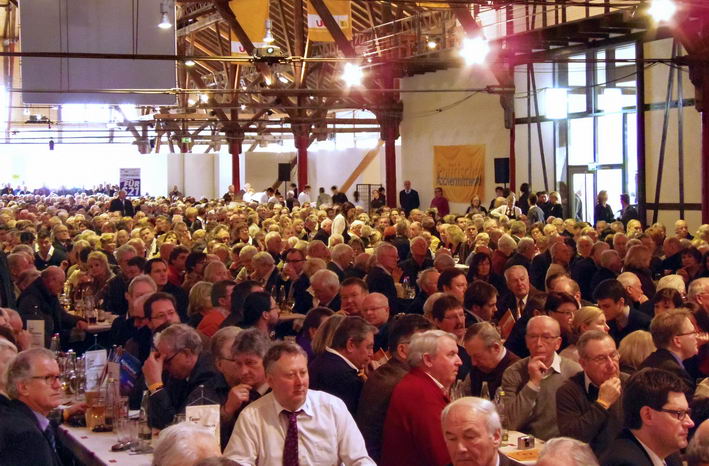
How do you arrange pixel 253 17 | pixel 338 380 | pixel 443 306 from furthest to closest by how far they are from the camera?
pixel 253 17 → pixel 443 306 → pixel 338 380

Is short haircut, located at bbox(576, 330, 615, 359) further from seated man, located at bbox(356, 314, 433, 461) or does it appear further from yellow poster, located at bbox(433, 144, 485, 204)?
yellow poster, located at bbox(433, 144, 485, 204)

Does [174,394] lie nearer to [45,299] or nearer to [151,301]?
[151,301]

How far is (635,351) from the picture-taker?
6285mm

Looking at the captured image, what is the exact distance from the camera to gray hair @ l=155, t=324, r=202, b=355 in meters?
5.93

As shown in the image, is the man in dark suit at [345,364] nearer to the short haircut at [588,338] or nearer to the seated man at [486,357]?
the seated man at [486,357]

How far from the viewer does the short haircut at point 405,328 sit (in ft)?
18.9

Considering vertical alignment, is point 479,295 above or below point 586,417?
above

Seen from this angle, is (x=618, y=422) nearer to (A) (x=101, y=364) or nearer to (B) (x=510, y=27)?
(A) (x=101, y=364)

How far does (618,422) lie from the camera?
213 inches

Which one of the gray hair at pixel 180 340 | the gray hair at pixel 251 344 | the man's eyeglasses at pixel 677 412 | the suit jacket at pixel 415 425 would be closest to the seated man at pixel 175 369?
the gray hair at pixel 180 340

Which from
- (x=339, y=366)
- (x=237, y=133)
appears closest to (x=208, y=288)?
(x=339, y=366)

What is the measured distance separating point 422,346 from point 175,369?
1473 mm

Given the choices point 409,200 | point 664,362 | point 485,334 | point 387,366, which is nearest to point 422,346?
point 387,366

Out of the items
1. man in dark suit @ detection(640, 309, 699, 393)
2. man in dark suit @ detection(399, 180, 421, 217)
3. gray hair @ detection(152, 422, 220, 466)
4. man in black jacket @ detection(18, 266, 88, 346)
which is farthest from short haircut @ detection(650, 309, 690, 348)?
man in dark suit @ detection(399, 180, 421, 217)
